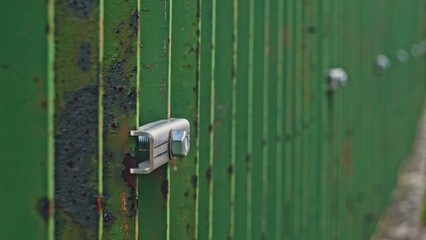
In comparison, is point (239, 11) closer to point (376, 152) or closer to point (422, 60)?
point (376, 152)

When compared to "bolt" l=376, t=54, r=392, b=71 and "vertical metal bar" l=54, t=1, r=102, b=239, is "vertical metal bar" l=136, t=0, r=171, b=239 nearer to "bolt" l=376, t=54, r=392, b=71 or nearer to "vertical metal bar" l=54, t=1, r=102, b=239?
"vertical metal bar" l=54, t=1, r=102, b=239

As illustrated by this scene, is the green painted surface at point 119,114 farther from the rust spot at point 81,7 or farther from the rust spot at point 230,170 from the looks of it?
the rust spot at point 230,170

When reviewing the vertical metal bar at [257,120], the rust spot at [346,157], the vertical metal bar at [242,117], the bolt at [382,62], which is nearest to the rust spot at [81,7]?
the vertical metal bar at [242,117]

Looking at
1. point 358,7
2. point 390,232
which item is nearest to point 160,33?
point 358,7

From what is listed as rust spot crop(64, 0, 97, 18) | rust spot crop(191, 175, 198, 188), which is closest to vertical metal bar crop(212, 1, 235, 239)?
rust spot crop(191, 175, 198, 188)

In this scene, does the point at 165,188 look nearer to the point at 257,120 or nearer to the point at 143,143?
the point at 143,143

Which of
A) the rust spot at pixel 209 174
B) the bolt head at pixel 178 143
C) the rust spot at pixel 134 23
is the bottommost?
the rust spot at pixel 209 174
